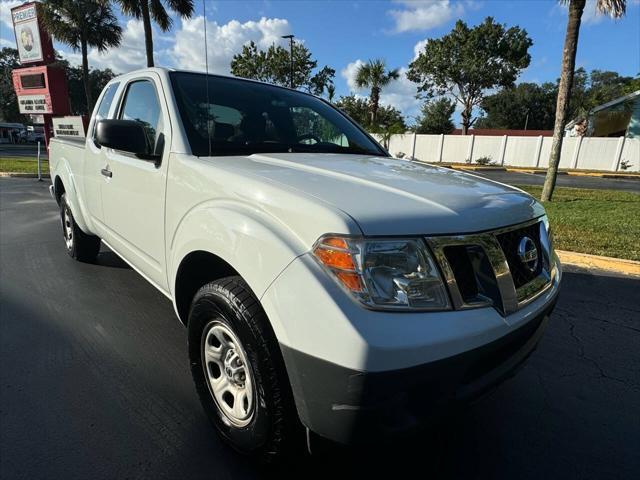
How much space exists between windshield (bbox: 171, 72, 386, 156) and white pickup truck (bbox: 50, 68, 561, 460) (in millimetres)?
19

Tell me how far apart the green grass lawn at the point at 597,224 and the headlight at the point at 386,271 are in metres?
4.77

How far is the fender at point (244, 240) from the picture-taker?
4.86ft

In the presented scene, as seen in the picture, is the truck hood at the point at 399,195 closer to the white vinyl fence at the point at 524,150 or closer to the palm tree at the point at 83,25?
the palm tree at the point at 83,25

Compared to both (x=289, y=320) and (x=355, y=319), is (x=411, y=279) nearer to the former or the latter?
(x=355, y=319)

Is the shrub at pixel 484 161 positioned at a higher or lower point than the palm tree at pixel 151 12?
lower

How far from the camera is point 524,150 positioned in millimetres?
27109

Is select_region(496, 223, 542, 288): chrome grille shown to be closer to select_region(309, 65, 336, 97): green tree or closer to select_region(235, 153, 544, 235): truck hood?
select_region(235, 153, 544, 235): truck hood

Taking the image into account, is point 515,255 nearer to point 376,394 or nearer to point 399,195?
point 399,195

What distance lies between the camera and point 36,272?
14.2 feet

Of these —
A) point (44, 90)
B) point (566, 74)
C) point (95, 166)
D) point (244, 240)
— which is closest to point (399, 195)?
point (244, 240)

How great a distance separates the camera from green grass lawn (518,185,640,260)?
17.6ft

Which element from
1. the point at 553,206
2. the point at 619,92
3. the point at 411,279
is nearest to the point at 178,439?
the point at 411,279

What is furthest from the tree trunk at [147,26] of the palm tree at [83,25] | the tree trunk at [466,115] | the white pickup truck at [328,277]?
the tree trunk at [466,115]

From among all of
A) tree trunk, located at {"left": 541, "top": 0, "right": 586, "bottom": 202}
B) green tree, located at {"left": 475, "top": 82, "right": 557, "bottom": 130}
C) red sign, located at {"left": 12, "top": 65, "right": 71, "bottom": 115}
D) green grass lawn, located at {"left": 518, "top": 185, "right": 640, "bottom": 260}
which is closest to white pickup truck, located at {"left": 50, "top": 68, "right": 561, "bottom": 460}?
green grass lawn, located at {"left": 518, "top": 185, "right": 640, "bottom": 260}
